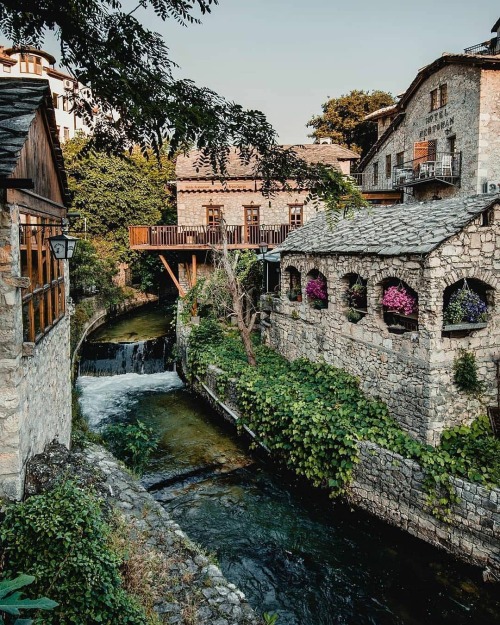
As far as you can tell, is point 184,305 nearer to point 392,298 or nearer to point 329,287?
point 329,287

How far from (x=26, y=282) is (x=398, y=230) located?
7604mm

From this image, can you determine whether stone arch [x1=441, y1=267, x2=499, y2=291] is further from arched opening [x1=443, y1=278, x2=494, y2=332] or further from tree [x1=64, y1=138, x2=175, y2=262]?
tree [x1=64, y1=138, x2=175, y2=262]

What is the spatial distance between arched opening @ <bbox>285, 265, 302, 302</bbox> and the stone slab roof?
76 cm

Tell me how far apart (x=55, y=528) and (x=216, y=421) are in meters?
8.51

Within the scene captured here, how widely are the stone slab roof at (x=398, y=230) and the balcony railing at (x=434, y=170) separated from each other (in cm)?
953

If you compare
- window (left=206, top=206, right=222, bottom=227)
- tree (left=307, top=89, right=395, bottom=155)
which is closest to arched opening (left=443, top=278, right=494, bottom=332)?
window (left=206, top=206, right=222, bottom=227)

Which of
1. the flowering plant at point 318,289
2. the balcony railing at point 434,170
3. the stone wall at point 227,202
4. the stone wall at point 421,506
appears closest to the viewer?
the stone wall at point 421,506

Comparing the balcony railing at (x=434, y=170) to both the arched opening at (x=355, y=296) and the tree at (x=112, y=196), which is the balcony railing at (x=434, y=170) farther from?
the tree at (x=112, y=196)

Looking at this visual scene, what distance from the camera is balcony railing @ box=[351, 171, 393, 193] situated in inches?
1047

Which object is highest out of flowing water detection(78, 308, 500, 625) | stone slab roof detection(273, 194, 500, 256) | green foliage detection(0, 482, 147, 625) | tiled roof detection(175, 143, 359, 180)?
tiled roof detection(175, 143, 359, 180)

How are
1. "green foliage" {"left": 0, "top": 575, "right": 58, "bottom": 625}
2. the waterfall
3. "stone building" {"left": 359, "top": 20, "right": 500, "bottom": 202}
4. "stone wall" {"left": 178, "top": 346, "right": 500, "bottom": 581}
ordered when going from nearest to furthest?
"green foliage" {"left": 0, "top": 575, "right": 58, "bottom": 625}, "stone wall" {"left": 178, "top": 346, "right": 500, "bottom": 581}, the waterfall, "stone building" {"left": 359, "top": 20, "right": 500, "bottom": 202}

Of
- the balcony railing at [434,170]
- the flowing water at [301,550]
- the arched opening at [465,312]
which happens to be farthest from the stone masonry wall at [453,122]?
the flowing water at [301,550]

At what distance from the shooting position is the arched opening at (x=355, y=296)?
425 inches

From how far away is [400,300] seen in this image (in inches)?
360
